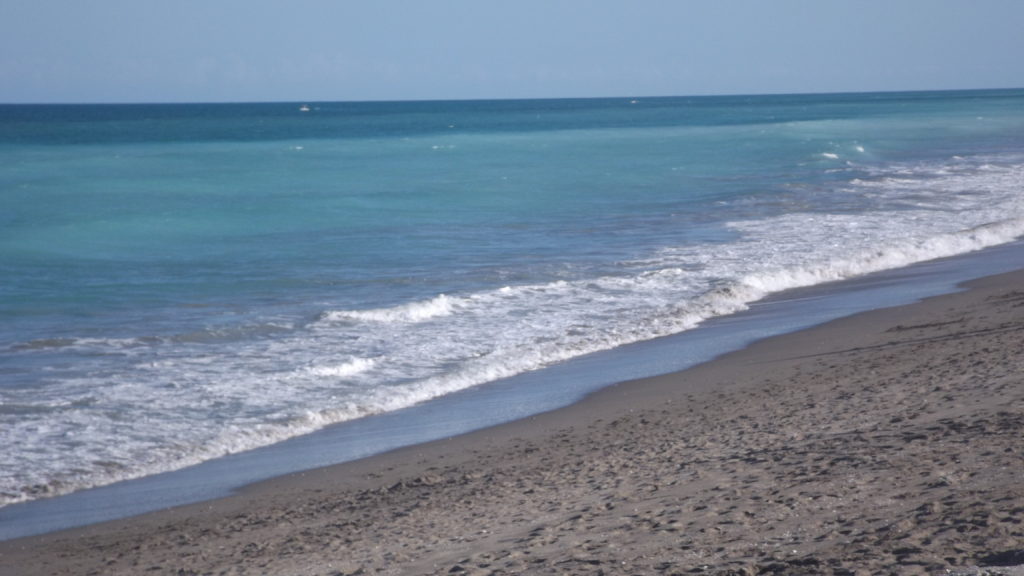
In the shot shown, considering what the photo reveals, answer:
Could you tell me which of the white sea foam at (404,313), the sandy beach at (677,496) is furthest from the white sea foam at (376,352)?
the sandy beach at (677,496)

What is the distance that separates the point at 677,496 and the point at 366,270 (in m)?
12.4

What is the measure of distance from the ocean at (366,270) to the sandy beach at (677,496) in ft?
5.08

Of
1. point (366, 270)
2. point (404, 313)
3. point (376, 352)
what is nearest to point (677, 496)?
point (376, 352)

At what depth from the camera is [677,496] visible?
5.72 m

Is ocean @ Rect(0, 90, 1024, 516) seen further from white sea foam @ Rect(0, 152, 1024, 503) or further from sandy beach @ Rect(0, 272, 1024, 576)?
sandy beach @ Rect(0, 272, 1024, 576)

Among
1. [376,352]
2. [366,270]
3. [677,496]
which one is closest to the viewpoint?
[677,496]

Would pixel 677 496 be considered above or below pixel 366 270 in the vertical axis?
above

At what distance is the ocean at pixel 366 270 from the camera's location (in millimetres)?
9367

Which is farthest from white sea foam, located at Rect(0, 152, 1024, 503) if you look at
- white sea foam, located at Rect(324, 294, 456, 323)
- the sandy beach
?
the sandy beach

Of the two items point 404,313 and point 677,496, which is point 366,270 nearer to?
point 404,313

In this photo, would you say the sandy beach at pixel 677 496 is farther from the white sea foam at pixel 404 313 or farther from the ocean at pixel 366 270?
the white sea foam at pixel 404 313

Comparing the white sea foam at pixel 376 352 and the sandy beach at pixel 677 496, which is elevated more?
the sandy beach at pixel 677 496

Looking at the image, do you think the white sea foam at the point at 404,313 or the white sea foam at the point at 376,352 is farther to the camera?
the white sea foam at the point at 404,313

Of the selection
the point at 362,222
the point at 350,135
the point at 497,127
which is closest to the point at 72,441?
the point at 362,222
